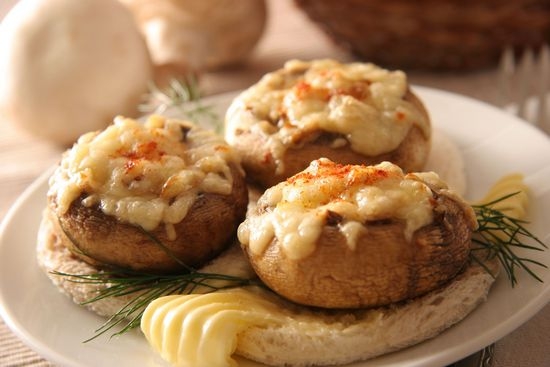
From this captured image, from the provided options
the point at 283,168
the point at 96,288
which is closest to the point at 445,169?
the point at 283,168

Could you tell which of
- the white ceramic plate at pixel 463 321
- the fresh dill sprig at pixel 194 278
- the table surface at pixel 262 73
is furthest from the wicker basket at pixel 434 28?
the fresh dill sprig at pixel 194 278

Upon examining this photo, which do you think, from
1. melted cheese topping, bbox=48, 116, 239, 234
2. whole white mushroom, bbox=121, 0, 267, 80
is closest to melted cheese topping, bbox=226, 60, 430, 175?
melted cheese topping, bbox=48, 116, 239, 234

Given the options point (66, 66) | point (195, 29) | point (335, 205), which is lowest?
point (195, 29)

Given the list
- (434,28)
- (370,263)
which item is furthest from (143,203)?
(434,28)

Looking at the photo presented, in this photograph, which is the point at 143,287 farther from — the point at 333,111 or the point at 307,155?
the point at 333,111

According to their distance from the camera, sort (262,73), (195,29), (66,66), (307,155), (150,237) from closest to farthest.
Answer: (150,237)
(307,155)
(66,66)
(195,29)
(262,73)

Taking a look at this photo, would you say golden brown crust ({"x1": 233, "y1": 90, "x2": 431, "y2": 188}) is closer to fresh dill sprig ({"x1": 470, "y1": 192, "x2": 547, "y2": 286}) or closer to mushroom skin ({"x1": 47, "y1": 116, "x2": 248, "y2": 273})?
mushroom skin ({"x1": 47, "y1": 116, "x2": 248, "y2": 273})

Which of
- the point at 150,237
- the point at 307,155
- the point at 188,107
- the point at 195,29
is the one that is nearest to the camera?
the point at 150,237

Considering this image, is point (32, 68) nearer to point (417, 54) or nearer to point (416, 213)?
point (417, 54)
